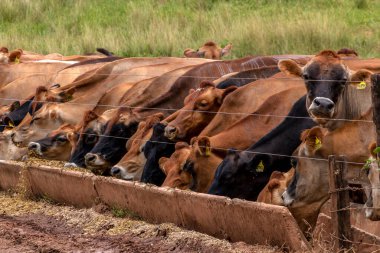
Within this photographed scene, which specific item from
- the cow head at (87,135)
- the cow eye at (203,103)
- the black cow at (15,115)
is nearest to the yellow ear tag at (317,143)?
the cow eye at (203,103)

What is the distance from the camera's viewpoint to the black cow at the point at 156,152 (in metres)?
11.1

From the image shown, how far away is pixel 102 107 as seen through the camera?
14.0 m

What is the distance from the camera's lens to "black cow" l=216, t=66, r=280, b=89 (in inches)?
485

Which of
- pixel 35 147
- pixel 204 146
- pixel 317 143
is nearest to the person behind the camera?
pixel 317 143

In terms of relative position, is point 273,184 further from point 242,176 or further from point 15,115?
point 15,115

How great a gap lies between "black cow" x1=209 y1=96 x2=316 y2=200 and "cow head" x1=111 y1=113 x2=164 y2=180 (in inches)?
78.7

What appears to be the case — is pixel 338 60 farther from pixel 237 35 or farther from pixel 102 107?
pixel 237 35

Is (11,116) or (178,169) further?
(11,116)

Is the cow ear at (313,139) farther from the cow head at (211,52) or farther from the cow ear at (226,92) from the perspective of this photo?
the cow head at (211,52)

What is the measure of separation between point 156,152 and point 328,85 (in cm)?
265

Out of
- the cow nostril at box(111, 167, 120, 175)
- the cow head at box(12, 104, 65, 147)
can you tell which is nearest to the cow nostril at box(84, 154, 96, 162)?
the cow nostril at box(111, 167, 120, 175)

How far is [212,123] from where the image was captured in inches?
440

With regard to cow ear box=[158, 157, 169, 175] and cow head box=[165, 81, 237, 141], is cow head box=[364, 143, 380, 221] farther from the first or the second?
cow head box=[165, 81, 237, 141]

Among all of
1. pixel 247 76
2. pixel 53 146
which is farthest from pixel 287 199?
pixel 53 146
